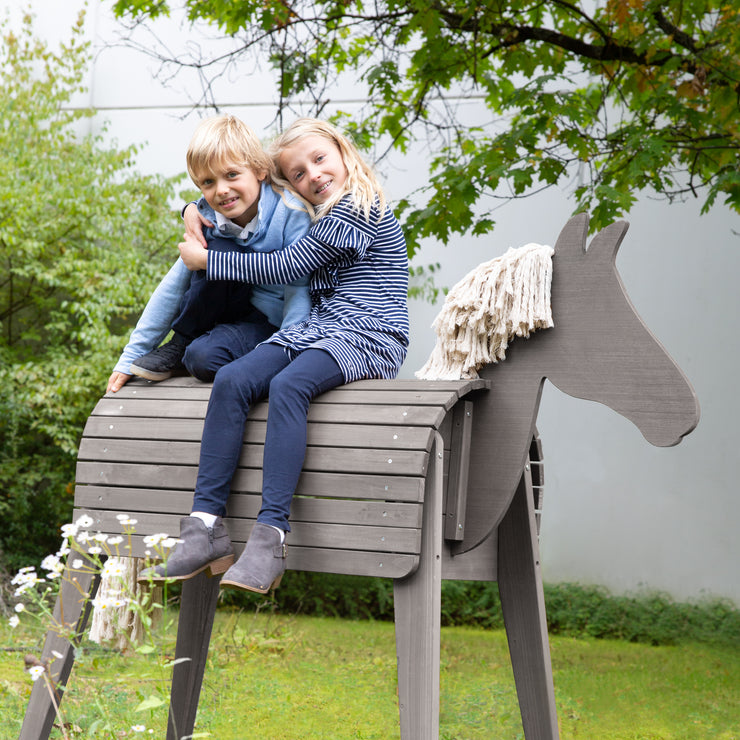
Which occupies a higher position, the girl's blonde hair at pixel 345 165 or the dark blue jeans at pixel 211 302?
the girl's blonde hair at pixel 345 165

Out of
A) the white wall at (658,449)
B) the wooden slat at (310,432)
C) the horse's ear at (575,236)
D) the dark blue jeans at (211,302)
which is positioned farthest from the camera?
the white wall at (658,449)

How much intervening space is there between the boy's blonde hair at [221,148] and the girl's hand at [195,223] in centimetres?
11

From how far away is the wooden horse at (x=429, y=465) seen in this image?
206cm

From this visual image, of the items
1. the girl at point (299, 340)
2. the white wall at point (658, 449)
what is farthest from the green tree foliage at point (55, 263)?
the girl at point (299, 340)

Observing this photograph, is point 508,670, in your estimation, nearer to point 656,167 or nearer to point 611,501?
point 611,501

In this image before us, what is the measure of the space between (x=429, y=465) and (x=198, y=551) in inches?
23.4

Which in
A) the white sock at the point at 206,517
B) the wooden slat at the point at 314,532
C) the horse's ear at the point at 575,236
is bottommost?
the wooden slat at the point at 314,532

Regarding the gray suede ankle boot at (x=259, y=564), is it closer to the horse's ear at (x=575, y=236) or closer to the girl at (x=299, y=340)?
the girl at (x=299, y=340)

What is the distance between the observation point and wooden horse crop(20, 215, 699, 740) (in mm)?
2059

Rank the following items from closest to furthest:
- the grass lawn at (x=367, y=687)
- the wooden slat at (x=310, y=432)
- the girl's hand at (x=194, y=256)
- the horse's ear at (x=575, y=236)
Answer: the wooden slat at (x=310, y=432)
the horse's ear at (x=575, y=236)
the girl's hand at (x=194, y=256)
the grass lawn at (x=367, y=687)

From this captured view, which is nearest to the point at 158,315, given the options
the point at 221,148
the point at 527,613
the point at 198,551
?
the point at 221,148

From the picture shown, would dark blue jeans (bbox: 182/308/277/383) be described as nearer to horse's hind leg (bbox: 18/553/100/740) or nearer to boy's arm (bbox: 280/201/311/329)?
boy's arm (bbox: 280/201/311/329)

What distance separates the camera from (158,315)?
2.67m

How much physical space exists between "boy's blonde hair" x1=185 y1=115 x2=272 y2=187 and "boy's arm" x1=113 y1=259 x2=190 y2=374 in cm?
31
